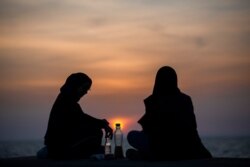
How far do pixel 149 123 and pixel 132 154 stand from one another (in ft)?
1.97

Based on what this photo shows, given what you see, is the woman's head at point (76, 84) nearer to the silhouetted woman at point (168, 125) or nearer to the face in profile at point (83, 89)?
the face in profile at point (83, 89)

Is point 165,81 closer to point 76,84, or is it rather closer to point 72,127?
point 76,84

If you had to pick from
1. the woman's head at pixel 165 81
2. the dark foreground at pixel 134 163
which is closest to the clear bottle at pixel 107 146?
the dark foreground at pixel 134 163

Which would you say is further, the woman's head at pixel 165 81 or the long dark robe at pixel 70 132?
the long dark robe at pixel 70 132

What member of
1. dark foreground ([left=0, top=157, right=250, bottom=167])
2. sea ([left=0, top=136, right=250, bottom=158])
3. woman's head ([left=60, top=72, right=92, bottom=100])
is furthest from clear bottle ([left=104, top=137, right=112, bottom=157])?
sea ([left=0, top=136, right=250, bottom=158])

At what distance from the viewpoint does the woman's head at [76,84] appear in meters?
9.21

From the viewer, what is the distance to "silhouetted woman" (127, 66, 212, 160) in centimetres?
846

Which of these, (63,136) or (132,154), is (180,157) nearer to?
(132,154)

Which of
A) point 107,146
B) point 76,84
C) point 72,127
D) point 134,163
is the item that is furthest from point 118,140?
point 134,163

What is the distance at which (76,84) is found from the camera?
9.24 metres

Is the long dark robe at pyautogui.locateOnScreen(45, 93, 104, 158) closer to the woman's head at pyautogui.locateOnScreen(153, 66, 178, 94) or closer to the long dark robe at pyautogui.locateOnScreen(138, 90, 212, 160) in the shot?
the long dark robe at pyautogui.locateOnScreen(138, 90, 212, 160)

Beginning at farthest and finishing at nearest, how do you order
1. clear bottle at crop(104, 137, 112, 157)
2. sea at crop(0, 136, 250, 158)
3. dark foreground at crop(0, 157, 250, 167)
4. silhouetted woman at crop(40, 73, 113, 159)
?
1. sea at crop(0, 136, 250, 158)
2. silhouetted woman at crop(40, 73, 113, 159)
3. clear bottle at crop(104, 137, 112, 157)
4. dark foreground at crop(0, 157, 250, 167)

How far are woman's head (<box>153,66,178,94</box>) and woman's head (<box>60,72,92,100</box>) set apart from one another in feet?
4.49

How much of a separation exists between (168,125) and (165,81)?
0.70 m
